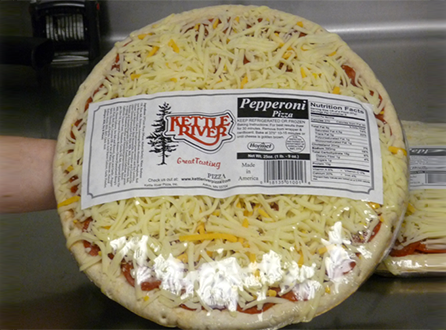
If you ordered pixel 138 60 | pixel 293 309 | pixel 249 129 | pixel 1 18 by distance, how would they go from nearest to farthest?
pixel 293 309 < pixel 249 129 < pixel 138 60 < pixel 1 18

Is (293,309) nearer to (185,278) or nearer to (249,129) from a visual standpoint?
(185,278)

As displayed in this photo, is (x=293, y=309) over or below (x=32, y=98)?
below

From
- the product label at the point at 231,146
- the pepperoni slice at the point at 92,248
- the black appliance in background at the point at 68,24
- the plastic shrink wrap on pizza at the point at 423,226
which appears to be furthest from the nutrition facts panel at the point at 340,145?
the black appliance in background at the point at 68,24

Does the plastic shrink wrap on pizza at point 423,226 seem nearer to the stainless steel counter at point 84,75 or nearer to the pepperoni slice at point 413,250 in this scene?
the pepperoni slice at point 413,250

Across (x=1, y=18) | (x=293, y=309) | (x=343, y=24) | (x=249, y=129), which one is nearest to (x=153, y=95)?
(x=249, y=129)

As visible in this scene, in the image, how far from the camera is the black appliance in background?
1556mm

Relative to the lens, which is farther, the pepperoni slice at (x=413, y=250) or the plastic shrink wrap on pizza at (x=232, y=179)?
the pepperoni slice at (x=413, y=250)

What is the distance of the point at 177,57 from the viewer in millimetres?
981

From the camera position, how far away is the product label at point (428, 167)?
114cm

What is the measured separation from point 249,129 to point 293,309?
1.21 ft

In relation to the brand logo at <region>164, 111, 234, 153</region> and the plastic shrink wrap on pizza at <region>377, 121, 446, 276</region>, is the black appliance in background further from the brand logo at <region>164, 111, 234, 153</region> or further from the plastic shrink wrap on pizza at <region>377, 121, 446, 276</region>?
the plastic shrink wrap on pizza at <region>377, 121, 446, 276</region>

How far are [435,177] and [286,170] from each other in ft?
1.73

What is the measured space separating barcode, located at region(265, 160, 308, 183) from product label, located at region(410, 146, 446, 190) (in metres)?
0.43

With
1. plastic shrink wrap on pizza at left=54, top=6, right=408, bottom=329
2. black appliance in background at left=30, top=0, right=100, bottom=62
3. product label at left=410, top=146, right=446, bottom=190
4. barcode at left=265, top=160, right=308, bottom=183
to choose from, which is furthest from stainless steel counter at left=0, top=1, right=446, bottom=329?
barcode at left=265, top=160, right=308, bottom=183
